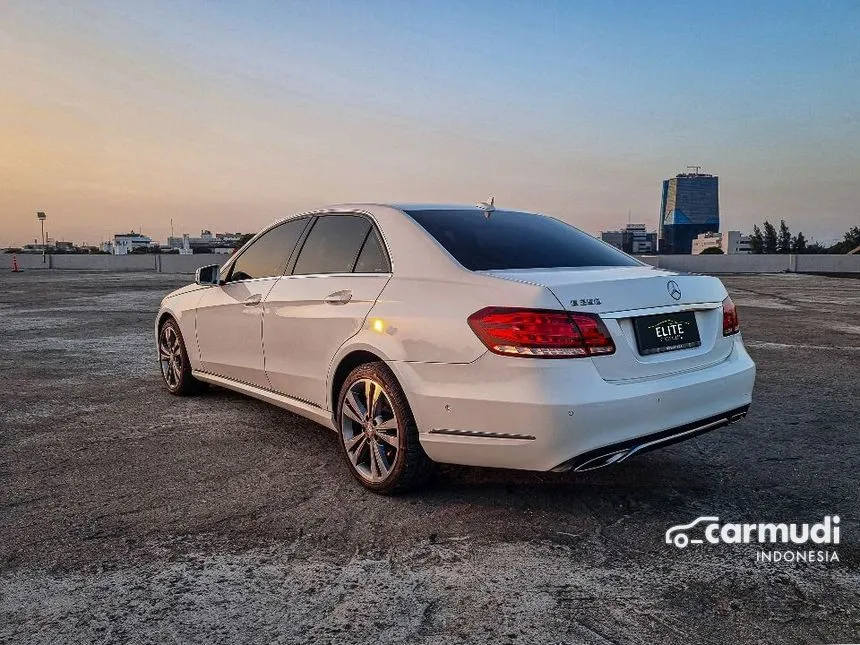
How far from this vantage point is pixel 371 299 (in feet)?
12.8

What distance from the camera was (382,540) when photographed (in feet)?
10.7

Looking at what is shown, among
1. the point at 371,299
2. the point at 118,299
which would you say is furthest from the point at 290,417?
the point at 118,299

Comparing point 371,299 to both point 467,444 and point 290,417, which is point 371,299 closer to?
point 467,444

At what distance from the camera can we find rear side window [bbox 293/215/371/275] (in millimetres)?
4336

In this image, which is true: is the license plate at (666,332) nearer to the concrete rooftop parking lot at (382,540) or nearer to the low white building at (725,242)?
the concrete rooftop parking lot at (382,540)

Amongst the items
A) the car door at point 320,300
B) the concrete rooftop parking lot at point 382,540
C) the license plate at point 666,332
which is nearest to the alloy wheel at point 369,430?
the concrete rooftop parking lot at point 382,540

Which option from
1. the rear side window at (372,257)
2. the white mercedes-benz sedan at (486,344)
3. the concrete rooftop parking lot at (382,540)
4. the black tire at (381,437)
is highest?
the rear side window at (372,257)

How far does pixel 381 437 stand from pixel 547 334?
116cm

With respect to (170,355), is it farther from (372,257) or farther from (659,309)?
(659,309)

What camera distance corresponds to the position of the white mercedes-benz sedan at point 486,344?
3.16m

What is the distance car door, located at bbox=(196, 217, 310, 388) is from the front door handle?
0.86 metres

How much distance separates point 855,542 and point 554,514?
4.36 feet

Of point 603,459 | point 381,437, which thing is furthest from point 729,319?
point 381,437

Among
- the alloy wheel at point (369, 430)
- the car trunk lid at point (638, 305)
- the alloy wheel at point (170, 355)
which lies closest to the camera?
the car trunk lid at point (638, 305)
